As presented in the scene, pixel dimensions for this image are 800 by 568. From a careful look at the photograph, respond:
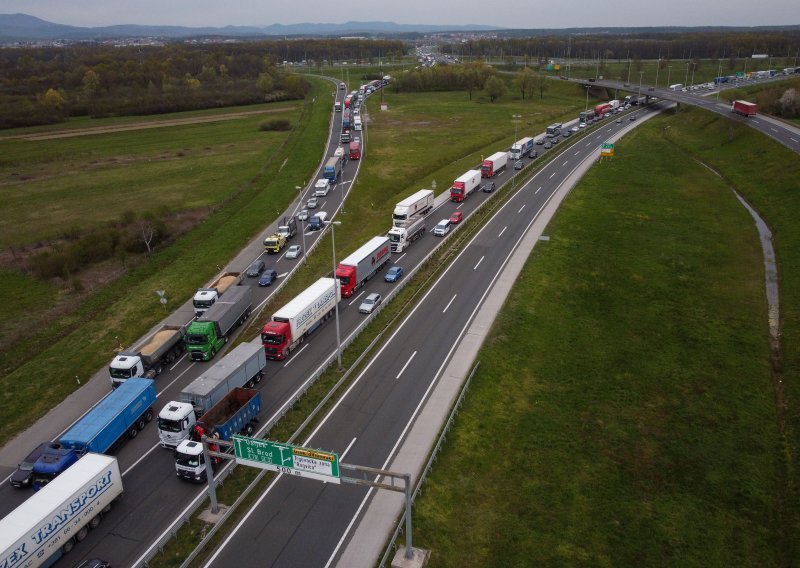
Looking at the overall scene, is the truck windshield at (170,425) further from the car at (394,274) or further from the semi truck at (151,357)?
the car at (394,274)

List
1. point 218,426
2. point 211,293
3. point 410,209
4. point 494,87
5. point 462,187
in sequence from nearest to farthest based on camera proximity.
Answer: point 218,426
point 211,293
point 410,209
point 462,187
point 494,87

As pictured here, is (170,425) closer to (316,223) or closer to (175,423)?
(175,423)

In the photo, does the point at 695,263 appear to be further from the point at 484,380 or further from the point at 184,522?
the point at 184,522

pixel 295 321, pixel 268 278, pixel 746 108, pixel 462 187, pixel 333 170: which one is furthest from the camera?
pixel 746 108

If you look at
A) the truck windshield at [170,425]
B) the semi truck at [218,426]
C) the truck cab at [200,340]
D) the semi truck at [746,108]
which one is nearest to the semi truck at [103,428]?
the truck windshield at [170,425]

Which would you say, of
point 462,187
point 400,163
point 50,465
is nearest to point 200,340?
point 50,465

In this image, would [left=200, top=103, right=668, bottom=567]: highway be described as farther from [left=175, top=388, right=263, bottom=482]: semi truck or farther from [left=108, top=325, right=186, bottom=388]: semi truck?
[left=108, top=325, right=186, bottom=388]: semi truck
